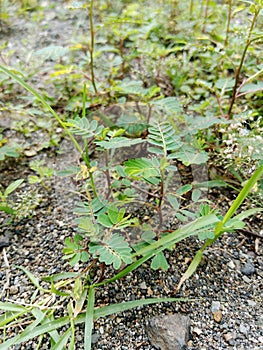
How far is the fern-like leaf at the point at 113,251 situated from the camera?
1.08 meters

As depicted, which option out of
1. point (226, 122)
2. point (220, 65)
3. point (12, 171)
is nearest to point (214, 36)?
point (220, 65)

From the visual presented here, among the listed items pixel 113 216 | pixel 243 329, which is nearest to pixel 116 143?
pixel 113 216

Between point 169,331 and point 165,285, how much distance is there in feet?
0.50

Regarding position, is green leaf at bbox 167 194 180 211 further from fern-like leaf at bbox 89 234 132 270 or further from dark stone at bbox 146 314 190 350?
dark stone at bbox 146 314 190 350

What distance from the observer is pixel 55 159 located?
5.51 ft

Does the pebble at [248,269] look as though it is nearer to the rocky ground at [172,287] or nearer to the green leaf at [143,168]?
the rocky ground at [172,287]

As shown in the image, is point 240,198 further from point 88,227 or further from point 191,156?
point 88,227

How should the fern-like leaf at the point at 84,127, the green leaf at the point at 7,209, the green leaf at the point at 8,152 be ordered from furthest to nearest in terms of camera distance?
the green leaf at the point at 8,152 → the green leaf at the point at 7,209 → the fern-like leaf at the point at 84,127

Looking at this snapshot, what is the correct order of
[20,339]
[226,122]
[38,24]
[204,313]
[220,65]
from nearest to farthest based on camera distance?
[20,339]
[204,313]
[226,122]
[220,65]
[38,24]

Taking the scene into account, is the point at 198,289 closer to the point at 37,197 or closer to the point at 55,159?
the point at 37,197

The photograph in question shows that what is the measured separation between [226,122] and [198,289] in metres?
0.57

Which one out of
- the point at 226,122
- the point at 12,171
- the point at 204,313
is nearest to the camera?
the point at 204,313

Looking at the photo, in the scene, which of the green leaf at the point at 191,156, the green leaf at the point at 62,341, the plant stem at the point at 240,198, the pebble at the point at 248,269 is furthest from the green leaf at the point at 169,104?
the green leaf at the point at 62,341

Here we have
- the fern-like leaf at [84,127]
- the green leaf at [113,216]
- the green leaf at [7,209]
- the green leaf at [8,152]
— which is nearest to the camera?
the green leaf at [113,216]
